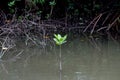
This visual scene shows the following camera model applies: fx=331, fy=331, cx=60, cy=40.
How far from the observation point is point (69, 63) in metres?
5.27

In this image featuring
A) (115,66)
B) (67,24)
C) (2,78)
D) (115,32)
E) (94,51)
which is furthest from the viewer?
(67,24)

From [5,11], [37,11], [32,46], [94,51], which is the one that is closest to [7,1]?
[5,11]

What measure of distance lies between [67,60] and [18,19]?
2806 mm

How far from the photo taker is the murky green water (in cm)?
470

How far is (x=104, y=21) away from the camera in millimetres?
7945

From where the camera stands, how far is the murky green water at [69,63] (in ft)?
15.4

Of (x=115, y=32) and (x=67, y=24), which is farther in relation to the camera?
(x=67, y=24)

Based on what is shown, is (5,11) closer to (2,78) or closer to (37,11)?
(37,11)

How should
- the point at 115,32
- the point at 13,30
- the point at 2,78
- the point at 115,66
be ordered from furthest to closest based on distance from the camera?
the point at 115,32 → the point at 13,30 → the point at 115,66 → the point at 2,78

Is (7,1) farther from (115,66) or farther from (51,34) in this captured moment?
(115,66)

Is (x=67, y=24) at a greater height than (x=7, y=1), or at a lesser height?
lesser

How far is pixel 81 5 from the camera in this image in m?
8.39

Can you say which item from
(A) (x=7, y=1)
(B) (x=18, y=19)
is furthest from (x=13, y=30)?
(A) (x=7, y=1)

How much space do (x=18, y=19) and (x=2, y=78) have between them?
133 inches
